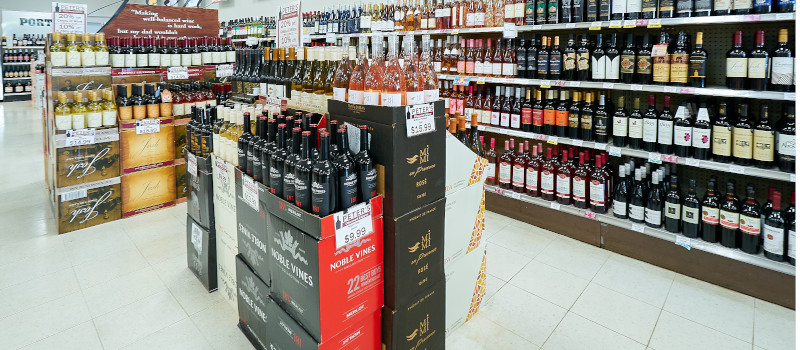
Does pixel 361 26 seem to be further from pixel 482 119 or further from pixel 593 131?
pixel 593 131

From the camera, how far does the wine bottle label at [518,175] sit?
353cm

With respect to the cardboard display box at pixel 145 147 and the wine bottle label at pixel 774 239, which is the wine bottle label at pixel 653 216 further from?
the cardboard display box at pixel 145 147

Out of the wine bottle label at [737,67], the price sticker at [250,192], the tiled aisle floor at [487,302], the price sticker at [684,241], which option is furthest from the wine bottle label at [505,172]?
the price sticker at [250,192]

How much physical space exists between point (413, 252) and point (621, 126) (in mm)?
2007

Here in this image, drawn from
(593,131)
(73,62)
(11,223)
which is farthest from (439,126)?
(11,223)

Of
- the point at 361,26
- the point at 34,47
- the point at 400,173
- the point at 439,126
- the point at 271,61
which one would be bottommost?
the point at 400,173

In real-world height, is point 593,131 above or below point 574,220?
above

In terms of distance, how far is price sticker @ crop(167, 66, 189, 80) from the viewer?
13.2 ft

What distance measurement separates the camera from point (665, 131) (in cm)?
274

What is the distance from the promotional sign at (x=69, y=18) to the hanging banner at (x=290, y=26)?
2975 millimetres

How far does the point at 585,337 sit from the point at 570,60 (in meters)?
1.95

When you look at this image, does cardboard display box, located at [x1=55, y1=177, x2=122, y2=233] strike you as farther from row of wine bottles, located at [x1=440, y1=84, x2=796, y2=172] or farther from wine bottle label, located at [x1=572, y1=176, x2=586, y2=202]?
wine bottle label, located at [x1=572, y1=176, x2=586, y2=202]

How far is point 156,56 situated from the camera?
3.94 metres

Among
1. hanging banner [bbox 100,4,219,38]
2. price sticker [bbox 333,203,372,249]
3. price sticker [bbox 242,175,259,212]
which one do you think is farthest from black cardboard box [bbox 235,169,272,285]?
hanging banner [bbox 100,4,219,38]
